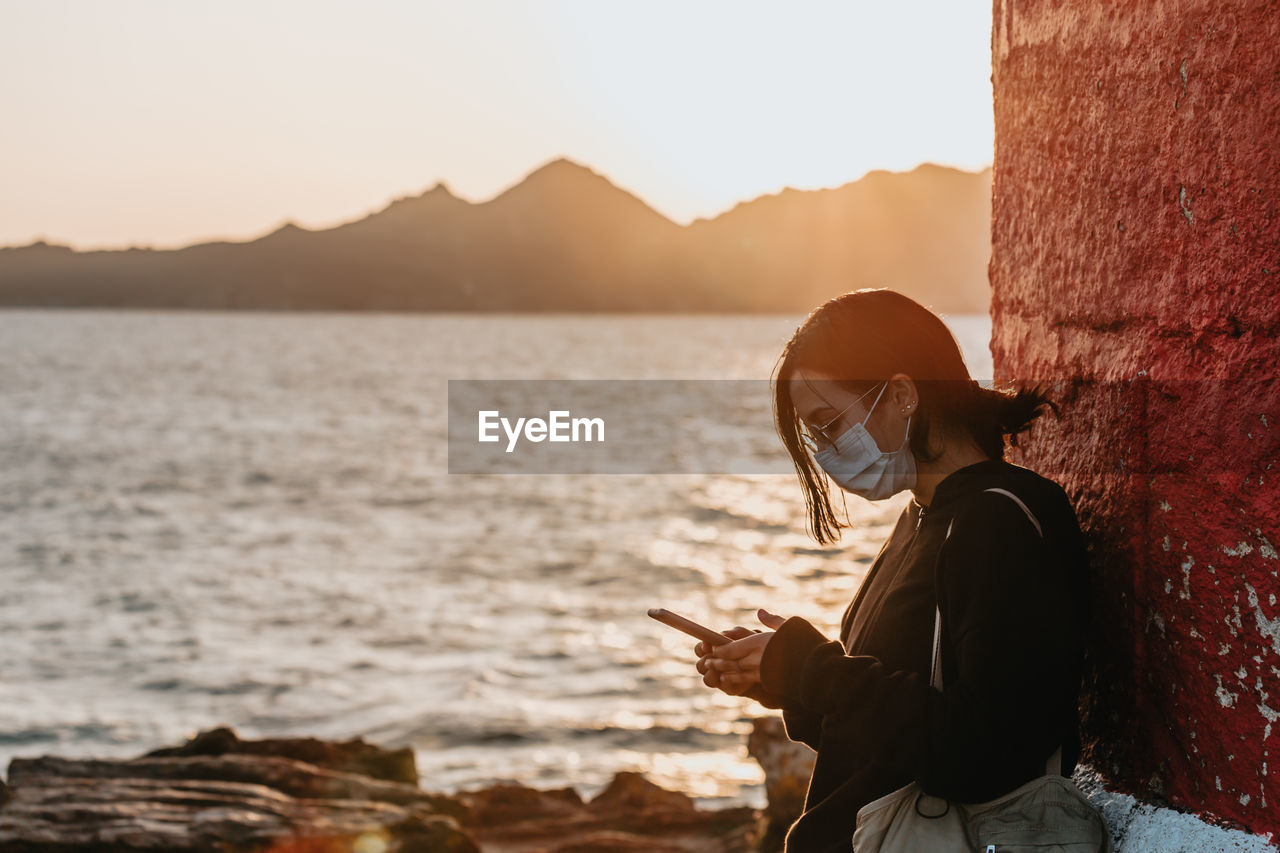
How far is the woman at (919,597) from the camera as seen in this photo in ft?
5.25

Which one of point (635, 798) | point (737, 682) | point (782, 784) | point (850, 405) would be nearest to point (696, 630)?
point (737, 682)

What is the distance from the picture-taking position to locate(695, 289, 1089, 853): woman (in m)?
1.60

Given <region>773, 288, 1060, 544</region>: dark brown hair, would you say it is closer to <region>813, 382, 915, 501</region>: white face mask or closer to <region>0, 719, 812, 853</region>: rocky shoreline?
<region>813, 382, 915, 501</region>: white face mask

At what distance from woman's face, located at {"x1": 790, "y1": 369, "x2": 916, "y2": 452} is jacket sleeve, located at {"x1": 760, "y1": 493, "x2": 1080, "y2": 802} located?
0.95 ft

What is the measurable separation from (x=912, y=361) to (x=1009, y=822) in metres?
0.75

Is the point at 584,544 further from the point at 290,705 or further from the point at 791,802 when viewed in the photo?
the point at 791,802

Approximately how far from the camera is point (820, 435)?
2.05 m

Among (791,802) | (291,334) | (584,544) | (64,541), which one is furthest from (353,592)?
(291,334)

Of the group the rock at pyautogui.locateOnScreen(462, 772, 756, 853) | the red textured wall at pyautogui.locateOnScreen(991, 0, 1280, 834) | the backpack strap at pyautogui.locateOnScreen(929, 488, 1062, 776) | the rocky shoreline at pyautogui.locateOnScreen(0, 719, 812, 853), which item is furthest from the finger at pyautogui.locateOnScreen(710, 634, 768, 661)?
the rock at pyautogui.locateOnScreen(462, 772, 756, 853)

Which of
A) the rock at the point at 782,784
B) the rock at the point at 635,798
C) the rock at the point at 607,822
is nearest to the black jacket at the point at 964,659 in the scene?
the rock at the point at 782,784

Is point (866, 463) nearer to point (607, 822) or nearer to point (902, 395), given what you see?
point (902, 395)

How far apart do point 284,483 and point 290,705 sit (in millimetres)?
17208

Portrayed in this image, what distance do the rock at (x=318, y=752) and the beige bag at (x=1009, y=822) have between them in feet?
20.4

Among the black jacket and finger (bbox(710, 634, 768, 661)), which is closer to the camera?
the black jacket
